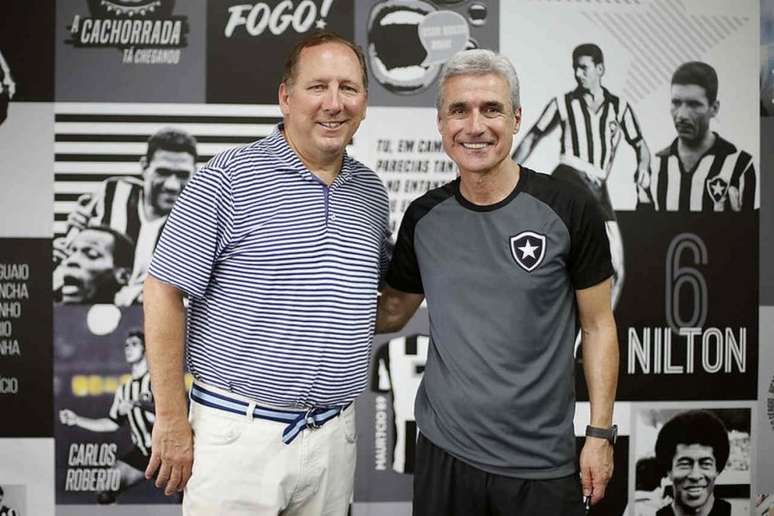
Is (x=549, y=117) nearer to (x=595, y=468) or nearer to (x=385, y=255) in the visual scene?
(x=385, y=255)

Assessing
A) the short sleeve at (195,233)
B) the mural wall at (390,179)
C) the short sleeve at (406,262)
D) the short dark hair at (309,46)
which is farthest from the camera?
the mural wall at (390,179)

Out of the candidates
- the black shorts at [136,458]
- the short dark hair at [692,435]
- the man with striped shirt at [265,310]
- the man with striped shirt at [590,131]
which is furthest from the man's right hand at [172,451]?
the short dark hair at [692,435]

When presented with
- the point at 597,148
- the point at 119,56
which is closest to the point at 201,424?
the point at 119,56

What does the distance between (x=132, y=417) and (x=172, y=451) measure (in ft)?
3.65

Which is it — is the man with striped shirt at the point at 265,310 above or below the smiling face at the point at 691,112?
below

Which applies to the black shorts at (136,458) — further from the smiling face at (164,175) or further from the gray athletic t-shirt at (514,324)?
the gray athletic t-shirt at (514,324)

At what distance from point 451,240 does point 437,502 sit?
0.60 meters

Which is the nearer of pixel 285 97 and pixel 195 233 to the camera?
pixel 195 233

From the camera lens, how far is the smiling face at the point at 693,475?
2797 mm

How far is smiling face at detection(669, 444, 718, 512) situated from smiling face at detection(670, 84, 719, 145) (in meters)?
1.19

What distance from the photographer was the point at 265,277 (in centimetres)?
162

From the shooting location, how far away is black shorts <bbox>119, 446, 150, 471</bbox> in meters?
2.65

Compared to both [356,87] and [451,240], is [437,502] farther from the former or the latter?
[356,87]

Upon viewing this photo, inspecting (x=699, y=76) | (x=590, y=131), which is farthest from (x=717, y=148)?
(x=590, y=131)
